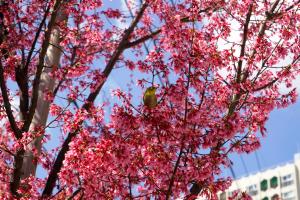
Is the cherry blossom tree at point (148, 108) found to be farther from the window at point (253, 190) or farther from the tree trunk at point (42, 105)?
the window at point (253, 190)

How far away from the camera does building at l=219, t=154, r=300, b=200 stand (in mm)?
94438

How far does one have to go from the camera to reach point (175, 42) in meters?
7.64

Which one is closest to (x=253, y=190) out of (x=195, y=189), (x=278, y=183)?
Answer: (x=278, y=183)

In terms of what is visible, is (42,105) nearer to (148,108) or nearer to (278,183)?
(148,108)

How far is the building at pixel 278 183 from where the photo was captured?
9444 cm

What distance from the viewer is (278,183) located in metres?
96.6

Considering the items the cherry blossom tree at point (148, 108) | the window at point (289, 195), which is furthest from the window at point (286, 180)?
the cherry blossom tree at point (148, 108)

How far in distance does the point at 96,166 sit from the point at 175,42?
78.6 inches

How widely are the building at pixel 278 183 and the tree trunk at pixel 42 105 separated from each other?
85.6 meters

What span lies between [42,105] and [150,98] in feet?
8.73

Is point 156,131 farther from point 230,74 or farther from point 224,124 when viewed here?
point 230,74

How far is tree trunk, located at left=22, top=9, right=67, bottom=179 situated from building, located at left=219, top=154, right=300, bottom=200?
85.6m

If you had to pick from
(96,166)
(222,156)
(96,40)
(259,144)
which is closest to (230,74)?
(259,144)

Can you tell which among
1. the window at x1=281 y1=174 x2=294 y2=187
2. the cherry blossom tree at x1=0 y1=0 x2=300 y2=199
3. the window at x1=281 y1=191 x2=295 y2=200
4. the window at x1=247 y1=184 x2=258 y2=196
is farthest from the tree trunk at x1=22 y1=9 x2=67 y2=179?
the window at x1=247 y1=184 x2=258 y2=196
